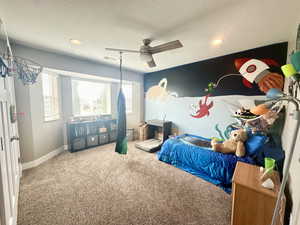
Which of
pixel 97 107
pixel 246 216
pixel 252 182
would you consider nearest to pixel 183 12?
pixel 252 182

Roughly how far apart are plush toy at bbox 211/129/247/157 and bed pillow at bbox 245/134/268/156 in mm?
75

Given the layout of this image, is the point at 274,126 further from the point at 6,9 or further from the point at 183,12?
the point at 6,9

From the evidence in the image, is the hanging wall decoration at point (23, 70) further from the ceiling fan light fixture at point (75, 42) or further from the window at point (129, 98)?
the window at point (129, 98)

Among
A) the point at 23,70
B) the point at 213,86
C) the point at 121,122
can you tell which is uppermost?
the point at 23,70

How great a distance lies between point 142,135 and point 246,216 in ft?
11.1

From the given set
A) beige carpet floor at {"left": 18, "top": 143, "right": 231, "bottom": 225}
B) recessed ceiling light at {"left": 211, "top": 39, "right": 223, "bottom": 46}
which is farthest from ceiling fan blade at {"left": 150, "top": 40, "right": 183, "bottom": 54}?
beige carpet floor at {"left": 18, "top": 143, "right": 231, "bottom": 225}

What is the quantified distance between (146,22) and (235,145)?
98.8 inches

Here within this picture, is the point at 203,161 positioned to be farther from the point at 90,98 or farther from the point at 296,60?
the point at 90,98

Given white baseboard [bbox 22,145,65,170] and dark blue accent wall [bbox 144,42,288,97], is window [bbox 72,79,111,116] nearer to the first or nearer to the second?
white baseboard [bbox 22,145,65,170]

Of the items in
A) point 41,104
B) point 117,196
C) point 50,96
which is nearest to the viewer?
point 117,196

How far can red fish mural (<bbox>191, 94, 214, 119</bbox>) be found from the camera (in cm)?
322

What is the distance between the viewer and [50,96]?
10.4ft

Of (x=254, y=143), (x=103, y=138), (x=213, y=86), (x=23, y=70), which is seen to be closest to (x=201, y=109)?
(x=213, y=86)

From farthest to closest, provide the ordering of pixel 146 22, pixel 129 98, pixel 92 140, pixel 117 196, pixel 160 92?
pixel 129 98 < pixel 160 92 < pixel 92 140 < pixel 117 196 < pixel 146 22
